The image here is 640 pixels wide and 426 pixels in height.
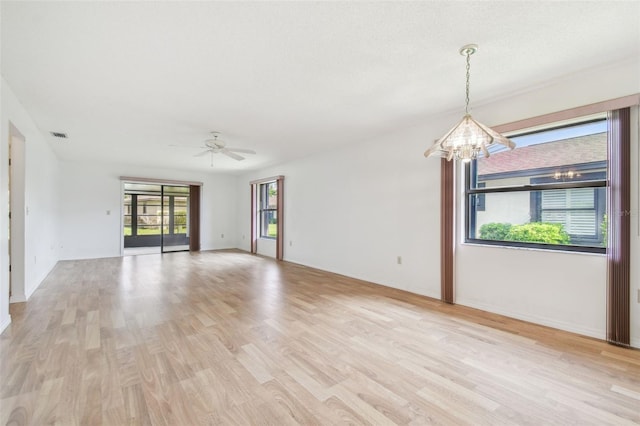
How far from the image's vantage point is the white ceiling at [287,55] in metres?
1.75

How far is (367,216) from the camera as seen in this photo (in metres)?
4.64

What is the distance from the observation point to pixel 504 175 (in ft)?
Result: 10.4

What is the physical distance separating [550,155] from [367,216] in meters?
2.48

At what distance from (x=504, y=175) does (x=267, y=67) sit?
2.82m

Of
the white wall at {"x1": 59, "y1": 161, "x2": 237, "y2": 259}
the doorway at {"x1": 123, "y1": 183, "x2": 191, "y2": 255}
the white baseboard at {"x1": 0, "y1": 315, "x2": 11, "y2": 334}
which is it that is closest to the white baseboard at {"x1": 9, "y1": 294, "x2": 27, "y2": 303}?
the white baseboard at {"x1": 0, "y1": 315, "x2": 11, "y2": 334}

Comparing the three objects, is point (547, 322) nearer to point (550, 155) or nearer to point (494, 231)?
point (494, 231)

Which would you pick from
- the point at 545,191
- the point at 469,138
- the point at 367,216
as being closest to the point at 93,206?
the point at 367,216

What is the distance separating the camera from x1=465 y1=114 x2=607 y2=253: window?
2.60 m

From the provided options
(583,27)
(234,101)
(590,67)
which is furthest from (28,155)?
(590,67)

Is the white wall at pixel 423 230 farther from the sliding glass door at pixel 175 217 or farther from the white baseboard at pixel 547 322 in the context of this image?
the sliding glass door at pixel 175 217

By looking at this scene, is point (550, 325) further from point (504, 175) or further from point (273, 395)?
point (273, 395)

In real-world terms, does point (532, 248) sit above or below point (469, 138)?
below

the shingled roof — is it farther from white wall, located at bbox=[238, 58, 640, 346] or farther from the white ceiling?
the white ceiling

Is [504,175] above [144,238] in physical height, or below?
above
